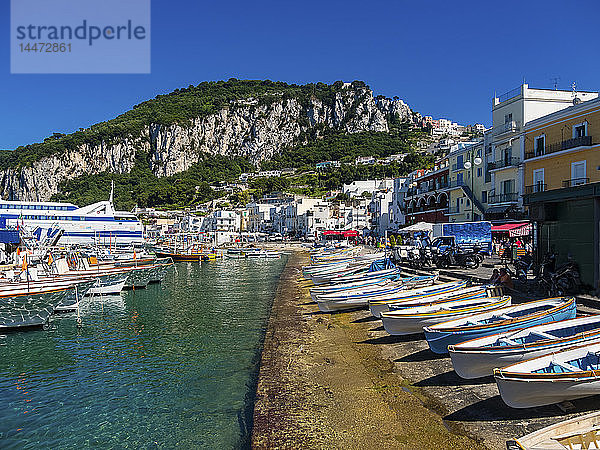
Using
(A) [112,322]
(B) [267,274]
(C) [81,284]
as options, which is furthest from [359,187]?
(A) [112,322]

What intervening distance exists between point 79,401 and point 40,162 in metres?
203

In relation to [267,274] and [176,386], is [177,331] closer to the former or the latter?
[176,386]

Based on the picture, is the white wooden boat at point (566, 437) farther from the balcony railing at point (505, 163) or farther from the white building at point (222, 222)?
the white building at point (222, 222)

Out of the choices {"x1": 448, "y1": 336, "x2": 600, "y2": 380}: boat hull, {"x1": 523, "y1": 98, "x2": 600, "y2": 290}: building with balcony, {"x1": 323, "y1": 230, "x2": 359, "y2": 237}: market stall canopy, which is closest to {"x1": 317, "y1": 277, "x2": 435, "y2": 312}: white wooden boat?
{"x1": 523, "y1": 98, "x2": 600, "y2": 290}: building with balcony

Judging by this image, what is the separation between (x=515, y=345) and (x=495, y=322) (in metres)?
2.52

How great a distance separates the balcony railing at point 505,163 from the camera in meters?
37.8

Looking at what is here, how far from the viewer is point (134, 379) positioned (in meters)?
14.0

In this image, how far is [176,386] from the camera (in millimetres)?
13188

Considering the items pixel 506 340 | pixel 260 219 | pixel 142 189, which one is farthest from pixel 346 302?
pixel 142 189

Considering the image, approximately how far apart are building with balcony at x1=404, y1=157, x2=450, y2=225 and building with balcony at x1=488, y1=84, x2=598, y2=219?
445 inches

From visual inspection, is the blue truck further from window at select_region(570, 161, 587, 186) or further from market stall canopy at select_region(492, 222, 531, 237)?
window at select_region(570, 161, 587, 186)

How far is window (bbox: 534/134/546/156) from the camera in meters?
31.8

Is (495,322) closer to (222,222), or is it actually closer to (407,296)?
(407,296)

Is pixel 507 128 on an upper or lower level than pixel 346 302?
upper
